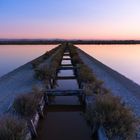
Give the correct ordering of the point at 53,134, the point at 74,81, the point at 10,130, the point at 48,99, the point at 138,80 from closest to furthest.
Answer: the point at 10,130
the point at 53,134
the point at 48,99
the point at 74,81
the point at 138,80

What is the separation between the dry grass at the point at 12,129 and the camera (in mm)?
7137

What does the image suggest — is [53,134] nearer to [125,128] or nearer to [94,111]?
[94,111]

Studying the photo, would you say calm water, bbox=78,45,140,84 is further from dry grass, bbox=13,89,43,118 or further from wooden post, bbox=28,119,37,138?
wooden post, bbox=28,119,37,138

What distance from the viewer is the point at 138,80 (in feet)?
77.2

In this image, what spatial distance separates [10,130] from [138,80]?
17246 mm

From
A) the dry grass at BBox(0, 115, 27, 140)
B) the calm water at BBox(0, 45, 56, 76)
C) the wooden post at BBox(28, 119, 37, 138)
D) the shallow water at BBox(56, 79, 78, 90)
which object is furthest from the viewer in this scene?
the calm water at BBox(0, 45, 56, 76)

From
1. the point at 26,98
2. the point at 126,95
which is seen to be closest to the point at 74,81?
the point at 126,95

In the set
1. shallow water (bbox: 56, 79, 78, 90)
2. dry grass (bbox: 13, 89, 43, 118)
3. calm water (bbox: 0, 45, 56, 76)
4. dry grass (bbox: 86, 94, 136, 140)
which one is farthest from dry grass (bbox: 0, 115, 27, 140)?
calm water (bbox: 0, 45, 56, 76)

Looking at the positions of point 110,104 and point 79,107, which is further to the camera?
point 79,107

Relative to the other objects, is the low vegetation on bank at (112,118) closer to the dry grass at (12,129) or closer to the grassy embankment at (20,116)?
the grassy embankment at (20,116)

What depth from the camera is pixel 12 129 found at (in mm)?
7355

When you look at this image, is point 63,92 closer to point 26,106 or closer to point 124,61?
point 26,106

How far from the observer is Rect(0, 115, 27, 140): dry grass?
23.4ft

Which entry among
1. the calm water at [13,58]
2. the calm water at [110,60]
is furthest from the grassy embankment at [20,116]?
the calm water at [13,58]
